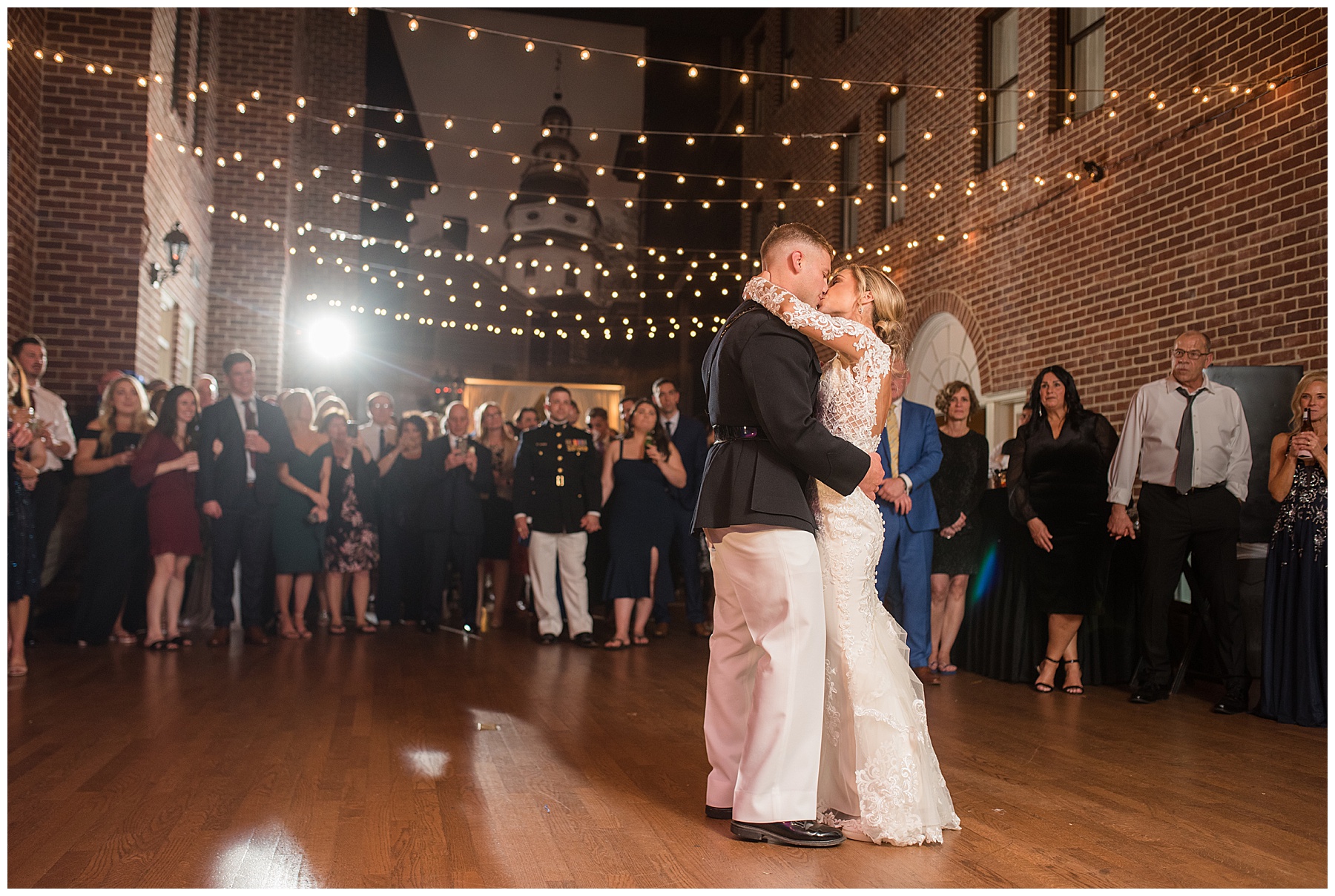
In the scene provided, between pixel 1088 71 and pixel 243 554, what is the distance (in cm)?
688

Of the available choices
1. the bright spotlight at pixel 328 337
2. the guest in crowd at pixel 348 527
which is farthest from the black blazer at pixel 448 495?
the bright spotlight at pixel 328 337

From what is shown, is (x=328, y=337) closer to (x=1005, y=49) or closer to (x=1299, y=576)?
(x=1005, y=49)

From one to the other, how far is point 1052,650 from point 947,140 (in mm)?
5852

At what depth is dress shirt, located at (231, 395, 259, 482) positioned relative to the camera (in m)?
6.54

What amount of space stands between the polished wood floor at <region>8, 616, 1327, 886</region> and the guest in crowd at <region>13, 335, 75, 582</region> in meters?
0.96

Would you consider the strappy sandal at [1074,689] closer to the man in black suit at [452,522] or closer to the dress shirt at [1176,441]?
the dress shirt at [1176,441]

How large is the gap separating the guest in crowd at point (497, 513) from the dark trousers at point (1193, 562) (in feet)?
14.3

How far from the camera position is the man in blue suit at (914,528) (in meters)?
5.39

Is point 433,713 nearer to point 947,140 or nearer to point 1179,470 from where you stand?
point 1179,470

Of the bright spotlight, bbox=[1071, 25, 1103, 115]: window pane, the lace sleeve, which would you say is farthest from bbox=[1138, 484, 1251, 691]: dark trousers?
the bright spotlight

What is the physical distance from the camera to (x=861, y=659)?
283cm

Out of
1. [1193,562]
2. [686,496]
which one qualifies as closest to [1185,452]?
[1193,562]

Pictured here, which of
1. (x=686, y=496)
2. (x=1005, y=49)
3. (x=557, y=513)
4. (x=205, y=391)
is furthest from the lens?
(x=1005, y=49)

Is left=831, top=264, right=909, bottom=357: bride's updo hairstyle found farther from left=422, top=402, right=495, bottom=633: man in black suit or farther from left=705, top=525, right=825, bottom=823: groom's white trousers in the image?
left=422, top=402, right=495, bottom=633: man in black suit
